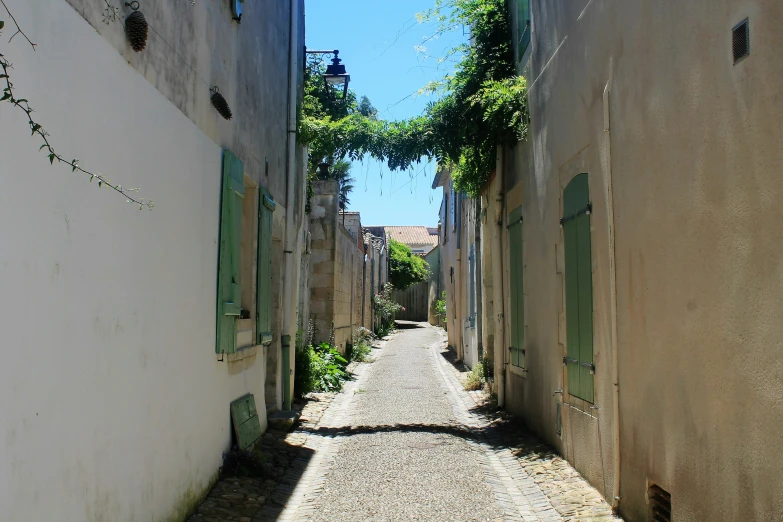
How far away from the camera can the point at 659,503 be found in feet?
14.0

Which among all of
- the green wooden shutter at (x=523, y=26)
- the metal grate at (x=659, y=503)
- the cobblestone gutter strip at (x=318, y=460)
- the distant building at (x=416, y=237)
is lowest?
the cobblestone gutter strip at (x=318, y=460)

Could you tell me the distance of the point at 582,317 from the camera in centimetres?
603

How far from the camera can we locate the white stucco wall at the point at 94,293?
8.89 ft

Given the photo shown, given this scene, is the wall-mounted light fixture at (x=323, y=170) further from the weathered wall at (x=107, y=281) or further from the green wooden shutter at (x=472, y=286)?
the weathered wall at (x=107, y=281)

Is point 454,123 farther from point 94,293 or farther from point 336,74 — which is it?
point 94,293

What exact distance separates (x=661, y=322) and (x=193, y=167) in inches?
125

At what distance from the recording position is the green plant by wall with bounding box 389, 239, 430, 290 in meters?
37.2

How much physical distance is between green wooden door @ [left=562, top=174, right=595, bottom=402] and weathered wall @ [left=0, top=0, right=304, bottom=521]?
2.90 m

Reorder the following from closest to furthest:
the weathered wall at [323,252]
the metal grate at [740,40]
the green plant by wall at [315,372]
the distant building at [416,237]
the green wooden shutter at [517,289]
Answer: the metal grate at [740,40]
the green wooden shutter at [517,289]
the green plant by wall at [315,372]
the weathered wall at [323,252]
the distant building at [416,237]

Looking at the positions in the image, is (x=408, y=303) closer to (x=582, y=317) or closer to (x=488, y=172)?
(x=488, y=172)

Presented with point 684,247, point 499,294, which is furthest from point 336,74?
point 684,247

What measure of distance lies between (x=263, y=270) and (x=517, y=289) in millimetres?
3214

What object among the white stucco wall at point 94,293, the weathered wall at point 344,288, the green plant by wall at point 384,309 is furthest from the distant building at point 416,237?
the white stucco wall at point 94,293

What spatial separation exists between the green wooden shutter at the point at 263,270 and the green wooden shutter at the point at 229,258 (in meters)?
1.05
